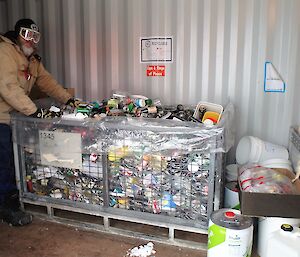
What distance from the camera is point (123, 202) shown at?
2.31m

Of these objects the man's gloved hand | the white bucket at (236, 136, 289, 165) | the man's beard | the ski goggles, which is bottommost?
the white bucket at (236, 136, 289, 165)

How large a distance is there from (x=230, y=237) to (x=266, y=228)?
0.33 meters

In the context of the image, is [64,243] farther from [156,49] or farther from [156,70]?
[156,49]

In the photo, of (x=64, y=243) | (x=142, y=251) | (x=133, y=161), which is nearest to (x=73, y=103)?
(x=133, y=161)

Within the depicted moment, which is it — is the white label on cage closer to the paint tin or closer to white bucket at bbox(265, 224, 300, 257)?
the paint tin

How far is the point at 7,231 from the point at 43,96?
4.19 ft

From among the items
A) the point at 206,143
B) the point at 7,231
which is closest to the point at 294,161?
the point at 206,143

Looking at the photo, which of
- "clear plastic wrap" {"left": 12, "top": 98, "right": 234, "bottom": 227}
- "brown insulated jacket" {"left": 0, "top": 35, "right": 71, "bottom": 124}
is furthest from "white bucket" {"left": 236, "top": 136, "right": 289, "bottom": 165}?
"brown insulated jacket" {"left": 0, "top": 35, "right": 71, "bottom": 124}

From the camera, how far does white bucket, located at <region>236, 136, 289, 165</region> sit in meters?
2.51

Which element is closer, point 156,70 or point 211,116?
point 211,116

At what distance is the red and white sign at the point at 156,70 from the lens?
293cm

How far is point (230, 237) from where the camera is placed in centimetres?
184

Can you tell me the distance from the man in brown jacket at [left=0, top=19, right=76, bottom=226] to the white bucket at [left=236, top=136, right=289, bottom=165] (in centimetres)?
145

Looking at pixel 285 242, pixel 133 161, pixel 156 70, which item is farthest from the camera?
pixel 156 70
